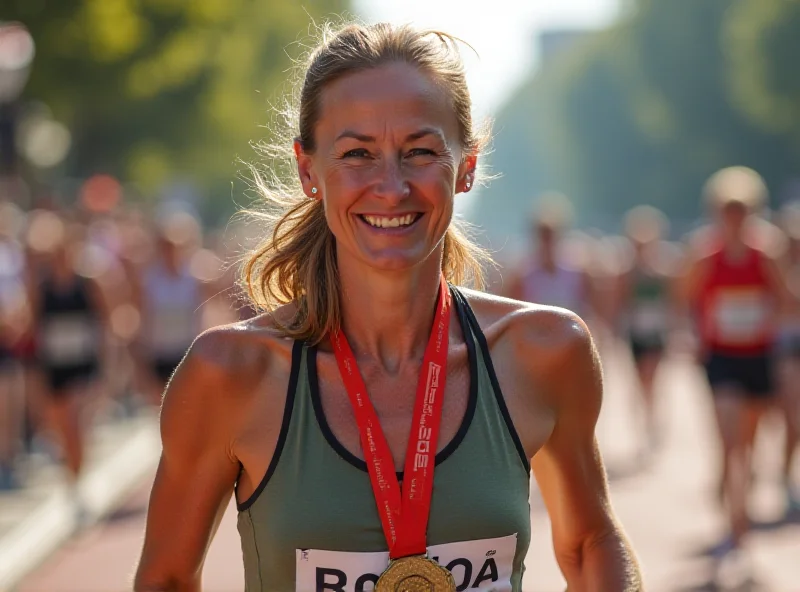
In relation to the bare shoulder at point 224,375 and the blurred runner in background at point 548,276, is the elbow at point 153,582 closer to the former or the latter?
the bare shoulder at point 224,375

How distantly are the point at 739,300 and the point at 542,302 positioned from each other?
3275mm

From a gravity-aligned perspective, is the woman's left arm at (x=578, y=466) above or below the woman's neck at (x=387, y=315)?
below

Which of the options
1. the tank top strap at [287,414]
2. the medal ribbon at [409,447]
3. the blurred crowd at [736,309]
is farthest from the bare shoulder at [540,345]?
the blurred crowd at [736,309]

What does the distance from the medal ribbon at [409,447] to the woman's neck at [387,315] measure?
0.05m

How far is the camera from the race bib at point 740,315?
958cm

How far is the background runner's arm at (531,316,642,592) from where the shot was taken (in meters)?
3.18

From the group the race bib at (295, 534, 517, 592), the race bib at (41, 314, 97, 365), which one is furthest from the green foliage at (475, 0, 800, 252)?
the race bib at (295, 534, 517, 592)

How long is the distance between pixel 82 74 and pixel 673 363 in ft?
36.8

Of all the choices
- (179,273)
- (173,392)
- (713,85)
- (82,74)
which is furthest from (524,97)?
(173,392)

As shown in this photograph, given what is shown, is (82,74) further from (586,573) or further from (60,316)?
(586,573)

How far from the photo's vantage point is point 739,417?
29.7ft

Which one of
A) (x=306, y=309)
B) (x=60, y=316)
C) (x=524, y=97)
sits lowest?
(x=306, y=309)

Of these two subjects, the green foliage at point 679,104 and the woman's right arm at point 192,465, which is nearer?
the woman's right arm at point 192,465

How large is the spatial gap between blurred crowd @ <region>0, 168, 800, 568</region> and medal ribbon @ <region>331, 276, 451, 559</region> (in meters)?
5.67
